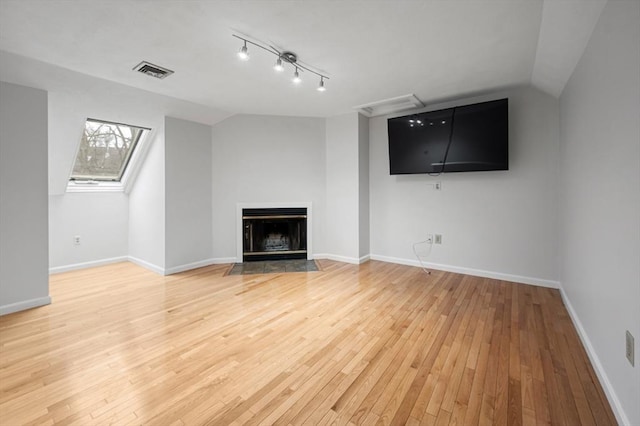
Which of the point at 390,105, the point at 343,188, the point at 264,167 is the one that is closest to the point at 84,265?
the point at 264,167

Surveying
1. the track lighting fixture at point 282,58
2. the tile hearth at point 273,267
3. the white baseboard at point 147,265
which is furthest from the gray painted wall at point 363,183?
the white baseboard at point 147,265

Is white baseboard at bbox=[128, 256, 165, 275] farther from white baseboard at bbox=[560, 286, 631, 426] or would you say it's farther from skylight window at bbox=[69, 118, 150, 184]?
Answer: white baseboard at bbox=[560, 286, 631, 426]

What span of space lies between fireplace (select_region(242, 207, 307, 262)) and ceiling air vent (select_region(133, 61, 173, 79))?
85.8 inches

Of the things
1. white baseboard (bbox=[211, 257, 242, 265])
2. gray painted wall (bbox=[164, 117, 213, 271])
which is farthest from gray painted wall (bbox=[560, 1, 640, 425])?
gray painted wall (bbox=[164, 117, 213, 271])

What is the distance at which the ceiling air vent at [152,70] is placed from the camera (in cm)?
262

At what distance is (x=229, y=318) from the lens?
2496mm

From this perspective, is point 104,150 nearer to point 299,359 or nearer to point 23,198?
point 23,198

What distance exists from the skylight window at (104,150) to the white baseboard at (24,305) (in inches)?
81.2

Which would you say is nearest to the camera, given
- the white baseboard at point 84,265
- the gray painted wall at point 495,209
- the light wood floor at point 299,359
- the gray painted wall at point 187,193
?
the light wood floor at point 299,359

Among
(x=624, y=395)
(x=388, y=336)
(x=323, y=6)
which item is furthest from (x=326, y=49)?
(x=624, y=395)

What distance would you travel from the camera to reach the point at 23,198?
8.89 feet

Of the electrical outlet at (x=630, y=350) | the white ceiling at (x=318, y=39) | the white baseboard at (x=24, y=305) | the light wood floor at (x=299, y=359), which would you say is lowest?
the light wood floor at (x=299, y=359)

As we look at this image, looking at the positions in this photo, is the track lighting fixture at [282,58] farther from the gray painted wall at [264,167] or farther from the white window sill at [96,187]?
the white window sill at [96,187]

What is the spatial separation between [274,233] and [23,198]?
119 inches
